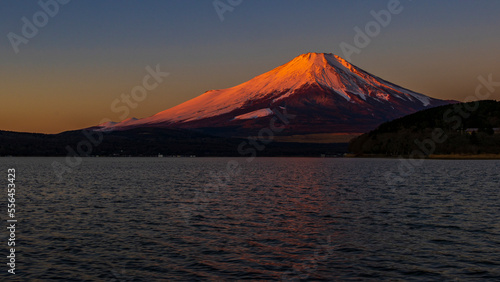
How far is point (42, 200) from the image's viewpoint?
58500 millimetres

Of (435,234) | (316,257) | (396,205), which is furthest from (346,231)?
(396,205)

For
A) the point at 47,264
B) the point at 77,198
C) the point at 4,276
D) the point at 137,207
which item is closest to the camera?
the point at 4,276

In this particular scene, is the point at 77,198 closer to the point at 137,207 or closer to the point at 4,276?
the point at 137,207

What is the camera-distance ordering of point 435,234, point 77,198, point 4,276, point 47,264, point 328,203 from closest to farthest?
1. point 4,276
2. point 47,264
3. point 435,234
4. point 328,203
5. point 77,198

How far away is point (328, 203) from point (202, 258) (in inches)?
1192

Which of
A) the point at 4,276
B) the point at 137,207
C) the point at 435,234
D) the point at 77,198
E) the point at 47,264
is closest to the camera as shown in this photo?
the point at 4,276

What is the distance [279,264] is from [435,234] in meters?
14.3

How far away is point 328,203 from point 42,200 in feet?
106

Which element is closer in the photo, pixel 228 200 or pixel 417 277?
pixel 417 277

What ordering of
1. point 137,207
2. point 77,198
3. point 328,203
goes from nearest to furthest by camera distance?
point 137,207 → point 328,203 → point 77,198

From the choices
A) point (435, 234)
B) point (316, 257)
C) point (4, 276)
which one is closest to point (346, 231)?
point (435, 234)

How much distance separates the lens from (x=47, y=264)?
88.5 feet

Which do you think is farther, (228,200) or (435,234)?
(228,200)

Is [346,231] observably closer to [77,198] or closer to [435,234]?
[435,234]
